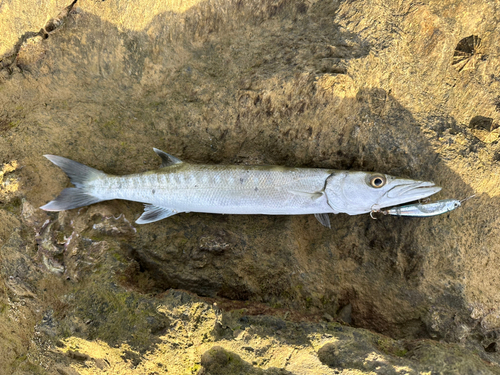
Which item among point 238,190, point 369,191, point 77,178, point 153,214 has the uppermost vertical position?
point 369,191

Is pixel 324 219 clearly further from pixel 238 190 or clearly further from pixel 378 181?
pixel 238 190

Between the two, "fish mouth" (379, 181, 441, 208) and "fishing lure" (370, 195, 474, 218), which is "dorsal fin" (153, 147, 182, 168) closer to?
"fish mouth" (379, 181, 441, 208)

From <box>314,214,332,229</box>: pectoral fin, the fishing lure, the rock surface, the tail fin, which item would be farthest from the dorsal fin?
the fishing lure

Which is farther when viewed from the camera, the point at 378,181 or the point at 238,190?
the point at 238,190

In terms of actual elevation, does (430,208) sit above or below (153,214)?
above

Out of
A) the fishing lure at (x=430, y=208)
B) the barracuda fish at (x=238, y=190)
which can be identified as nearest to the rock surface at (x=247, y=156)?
the fishing lure at (x=430, y=208)

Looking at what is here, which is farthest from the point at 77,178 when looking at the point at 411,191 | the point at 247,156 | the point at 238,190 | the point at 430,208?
the point at 430,208
